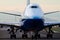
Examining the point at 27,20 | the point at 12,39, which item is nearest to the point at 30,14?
the point at 27,20

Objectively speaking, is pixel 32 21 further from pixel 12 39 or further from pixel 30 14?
pixel 12 39

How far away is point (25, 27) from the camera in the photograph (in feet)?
83.7

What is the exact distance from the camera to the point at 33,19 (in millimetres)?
23219

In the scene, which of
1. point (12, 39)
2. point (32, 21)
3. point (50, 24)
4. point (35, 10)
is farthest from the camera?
point (50, 24)

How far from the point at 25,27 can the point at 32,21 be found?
2.35 meters

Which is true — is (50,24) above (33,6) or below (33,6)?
below

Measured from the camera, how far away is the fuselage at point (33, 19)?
919 inches

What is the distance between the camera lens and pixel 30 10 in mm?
25500

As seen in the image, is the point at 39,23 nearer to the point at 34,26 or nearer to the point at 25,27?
the point at 34,26

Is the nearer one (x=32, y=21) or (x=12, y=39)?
(x=32, y=21)

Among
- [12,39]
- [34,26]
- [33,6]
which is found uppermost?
[33,6]

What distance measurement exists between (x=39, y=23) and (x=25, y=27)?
249 centimetres

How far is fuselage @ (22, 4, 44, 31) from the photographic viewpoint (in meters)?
23.3

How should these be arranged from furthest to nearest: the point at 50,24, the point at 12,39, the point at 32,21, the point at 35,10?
the point at 50,24, the point at 12,39, the point at 35,10, the point at 32,21
